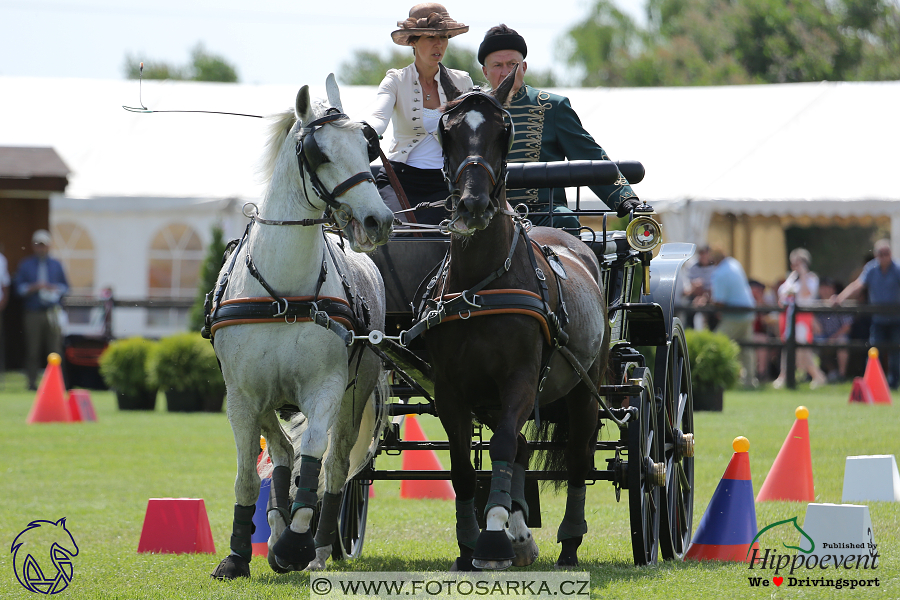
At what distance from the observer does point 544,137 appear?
6344 millimetres

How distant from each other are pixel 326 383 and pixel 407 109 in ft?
6.13

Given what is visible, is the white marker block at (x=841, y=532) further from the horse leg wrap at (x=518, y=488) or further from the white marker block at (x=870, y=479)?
the white marker block at (x=870, y=479)

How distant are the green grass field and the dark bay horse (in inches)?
23.5

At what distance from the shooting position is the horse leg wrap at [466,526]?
475cm

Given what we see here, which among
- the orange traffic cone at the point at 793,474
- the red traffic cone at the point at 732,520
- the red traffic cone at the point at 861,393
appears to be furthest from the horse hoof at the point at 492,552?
the red traffic cone at the point at 861,393

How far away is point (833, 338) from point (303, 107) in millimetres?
14716

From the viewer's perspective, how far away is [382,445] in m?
5.86

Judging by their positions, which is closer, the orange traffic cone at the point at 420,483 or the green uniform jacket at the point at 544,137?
the green uniform jacket at the point at 544,137

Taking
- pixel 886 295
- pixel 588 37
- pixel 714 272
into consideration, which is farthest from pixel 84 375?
pixel 588 37

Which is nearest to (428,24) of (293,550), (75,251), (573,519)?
(573,519)

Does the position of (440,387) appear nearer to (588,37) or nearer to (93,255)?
(93,255)

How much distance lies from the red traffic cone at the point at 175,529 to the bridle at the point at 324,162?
2182 mm

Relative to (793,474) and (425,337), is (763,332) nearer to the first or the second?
(793,474)

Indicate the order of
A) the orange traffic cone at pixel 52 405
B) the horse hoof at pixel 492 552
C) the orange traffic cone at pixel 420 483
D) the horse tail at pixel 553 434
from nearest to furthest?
1. the horse hoof at pixel 492 552
2. the horse tail at pixel 553 434
3. the orange traffic cone at pixel 420 483
4. the orange traffic cone at pixel 52 405
